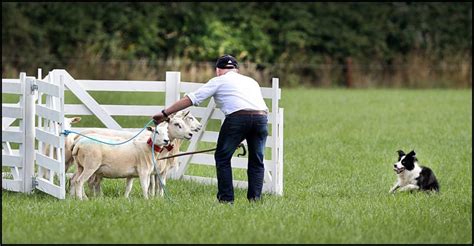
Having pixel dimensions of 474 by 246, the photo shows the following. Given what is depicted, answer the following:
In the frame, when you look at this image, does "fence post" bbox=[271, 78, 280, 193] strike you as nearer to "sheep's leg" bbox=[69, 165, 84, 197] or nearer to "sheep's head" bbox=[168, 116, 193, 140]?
"sheep's head" bbox=[168, 116, 193, 140]

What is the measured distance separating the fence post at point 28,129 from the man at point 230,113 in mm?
2096

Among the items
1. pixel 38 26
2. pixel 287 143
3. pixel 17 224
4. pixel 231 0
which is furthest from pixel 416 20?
pixel 17 224

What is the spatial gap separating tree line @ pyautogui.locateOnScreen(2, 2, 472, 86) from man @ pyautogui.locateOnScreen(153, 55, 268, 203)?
28.0 meters

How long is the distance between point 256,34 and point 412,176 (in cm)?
3029

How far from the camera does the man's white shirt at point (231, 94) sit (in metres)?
12.7

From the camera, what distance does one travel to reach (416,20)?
1875 inches

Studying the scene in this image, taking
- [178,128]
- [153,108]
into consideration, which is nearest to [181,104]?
[178,128]

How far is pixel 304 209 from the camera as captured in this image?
12148 mm

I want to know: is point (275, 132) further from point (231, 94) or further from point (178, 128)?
point (231, 94)

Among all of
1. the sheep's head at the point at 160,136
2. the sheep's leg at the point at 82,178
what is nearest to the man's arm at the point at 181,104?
the sheep's head at the point at 160,136

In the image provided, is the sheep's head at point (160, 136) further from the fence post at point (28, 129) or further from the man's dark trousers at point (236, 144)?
the fence post at point (28, 129)

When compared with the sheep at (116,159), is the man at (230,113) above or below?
above

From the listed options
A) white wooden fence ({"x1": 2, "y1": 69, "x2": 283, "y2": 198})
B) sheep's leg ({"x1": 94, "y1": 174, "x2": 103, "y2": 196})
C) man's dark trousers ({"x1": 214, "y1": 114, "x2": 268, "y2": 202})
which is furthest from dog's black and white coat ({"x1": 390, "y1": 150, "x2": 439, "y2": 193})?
sheep's leg ({"x1": 94, "y1": 174, "x2": 103, "y2": 196})

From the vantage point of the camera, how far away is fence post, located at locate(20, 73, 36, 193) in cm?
1411
